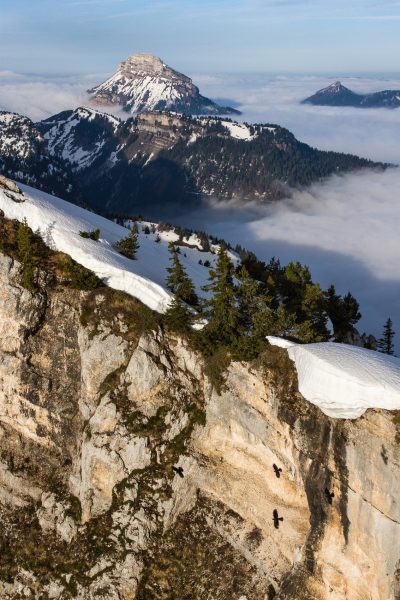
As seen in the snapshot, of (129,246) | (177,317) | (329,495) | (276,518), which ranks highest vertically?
(129,246)

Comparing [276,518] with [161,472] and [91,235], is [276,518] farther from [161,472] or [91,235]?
[91,235]

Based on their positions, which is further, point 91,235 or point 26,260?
point 91,235

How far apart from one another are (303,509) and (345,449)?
907cm

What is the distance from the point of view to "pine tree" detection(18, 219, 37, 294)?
54.8 metres

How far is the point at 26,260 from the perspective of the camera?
181 feet

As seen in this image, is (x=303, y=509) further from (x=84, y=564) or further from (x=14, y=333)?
(x=14, y=333)

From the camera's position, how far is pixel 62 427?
5675 cm

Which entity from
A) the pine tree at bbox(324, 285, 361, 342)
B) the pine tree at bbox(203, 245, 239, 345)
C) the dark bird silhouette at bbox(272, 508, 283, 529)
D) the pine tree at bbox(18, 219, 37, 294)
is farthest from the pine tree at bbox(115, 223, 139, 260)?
the dark bird silhouette at bbox(272, 508, 283, 529)

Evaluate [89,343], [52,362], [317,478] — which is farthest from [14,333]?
[317,478]

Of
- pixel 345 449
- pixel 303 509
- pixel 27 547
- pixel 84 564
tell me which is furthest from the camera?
pixel 27 547

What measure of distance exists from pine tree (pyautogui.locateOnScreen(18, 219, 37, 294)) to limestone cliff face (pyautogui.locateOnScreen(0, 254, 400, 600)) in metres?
1.10

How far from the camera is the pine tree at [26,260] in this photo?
54781 mm

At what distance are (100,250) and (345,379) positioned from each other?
113ft

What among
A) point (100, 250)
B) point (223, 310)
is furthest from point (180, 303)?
point (100, 250)
